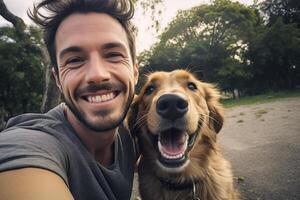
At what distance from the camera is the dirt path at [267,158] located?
5008mm

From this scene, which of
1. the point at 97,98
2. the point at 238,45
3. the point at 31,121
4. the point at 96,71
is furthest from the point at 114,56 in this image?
the point at 238,45

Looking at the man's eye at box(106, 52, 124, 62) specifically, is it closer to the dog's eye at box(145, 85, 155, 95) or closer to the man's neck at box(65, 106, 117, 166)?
the man's neck at box(65, 106, 117, 166)

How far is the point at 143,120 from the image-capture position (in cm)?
358

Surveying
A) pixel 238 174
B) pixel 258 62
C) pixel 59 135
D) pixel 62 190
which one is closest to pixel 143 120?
pixel 59 135

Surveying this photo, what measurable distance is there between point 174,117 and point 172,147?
1.18 ft

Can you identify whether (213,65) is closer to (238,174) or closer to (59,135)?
(238,174)

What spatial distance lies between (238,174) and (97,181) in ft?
14.5

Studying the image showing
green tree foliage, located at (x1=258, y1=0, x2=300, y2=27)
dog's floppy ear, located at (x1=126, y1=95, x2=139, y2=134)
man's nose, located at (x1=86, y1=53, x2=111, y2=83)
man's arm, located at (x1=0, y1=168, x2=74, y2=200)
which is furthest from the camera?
green tree foliage, located at (x1=258, y1=0, x2=300, y2=27)

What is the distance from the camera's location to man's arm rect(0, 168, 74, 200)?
4.52 ft

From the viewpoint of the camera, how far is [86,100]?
2.38 metres

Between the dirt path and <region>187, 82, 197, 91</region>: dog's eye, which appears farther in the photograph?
the dirt path

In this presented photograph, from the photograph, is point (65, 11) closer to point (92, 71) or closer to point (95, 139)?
point (92, 71)

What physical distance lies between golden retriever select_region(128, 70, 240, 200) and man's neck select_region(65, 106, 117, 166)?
598 mm

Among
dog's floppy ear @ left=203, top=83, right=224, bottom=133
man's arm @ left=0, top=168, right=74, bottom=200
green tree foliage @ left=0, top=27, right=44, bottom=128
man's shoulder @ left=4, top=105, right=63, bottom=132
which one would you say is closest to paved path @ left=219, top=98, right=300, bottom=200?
dog's floppy ear @ left=203, top=83, right=224, bottom=133
